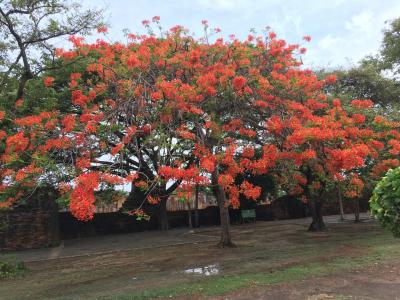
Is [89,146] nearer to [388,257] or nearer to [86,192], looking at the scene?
[86,192]

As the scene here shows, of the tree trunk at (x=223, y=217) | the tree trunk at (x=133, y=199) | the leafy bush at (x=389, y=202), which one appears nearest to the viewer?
the leafy bush at (x=389, y=202)

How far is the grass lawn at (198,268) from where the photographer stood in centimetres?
809

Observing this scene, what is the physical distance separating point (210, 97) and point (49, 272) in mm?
6082

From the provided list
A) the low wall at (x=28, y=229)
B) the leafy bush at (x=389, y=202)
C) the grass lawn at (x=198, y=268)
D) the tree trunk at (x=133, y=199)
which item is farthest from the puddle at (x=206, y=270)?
the tree trunk at (x=133, y=199)

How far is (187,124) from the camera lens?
11328 mm

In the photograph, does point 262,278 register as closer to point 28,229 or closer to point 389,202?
point 389,202

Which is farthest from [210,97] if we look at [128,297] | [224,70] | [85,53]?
[128,297]

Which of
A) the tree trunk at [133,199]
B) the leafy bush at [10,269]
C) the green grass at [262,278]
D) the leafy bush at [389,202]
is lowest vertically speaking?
the green grass at [262,278]

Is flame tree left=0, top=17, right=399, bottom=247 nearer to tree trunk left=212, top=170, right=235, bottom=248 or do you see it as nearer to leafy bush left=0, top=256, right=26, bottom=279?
tree trunk left=212, top=170, right=235, bottom=248

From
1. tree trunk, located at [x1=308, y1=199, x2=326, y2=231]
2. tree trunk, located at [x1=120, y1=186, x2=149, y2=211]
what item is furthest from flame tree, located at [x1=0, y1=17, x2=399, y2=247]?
tree trunk, located at [x1=120, y1=186, x2=149, y2=211]

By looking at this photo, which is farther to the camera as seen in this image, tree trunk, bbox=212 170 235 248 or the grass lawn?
tree trunk, bbox=212 170 235 248

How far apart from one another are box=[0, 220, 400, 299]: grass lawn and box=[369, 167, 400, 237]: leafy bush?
3395mm

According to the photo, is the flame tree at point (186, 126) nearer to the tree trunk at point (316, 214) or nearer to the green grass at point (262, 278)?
the green grass at point (262, 278)

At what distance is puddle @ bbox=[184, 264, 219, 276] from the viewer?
9.48m
